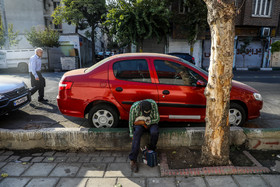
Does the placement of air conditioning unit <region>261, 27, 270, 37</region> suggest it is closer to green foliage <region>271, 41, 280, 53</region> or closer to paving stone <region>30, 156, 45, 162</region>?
green foliage <region>271, 41, 280, 53</region>

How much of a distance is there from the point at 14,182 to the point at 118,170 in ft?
5.01

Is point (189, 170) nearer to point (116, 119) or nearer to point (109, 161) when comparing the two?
point (109, 161)

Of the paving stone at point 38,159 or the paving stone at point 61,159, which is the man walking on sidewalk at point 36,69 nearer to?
the paving stone at point 38,159

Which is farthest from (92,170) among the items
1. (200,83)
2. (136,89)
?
(200,83)

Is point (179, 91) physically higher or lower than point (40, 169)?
higher

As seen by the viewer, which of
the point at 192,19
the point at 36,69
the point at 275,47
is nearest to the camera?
the point at 36,69

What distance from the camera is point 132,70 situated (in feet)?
14.1

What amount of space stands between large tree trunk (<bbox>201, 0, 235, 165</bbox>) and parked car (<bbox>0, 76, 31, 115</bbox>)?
456 centimetres

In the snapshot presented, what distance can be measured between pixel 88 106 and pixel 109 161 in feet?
4.57

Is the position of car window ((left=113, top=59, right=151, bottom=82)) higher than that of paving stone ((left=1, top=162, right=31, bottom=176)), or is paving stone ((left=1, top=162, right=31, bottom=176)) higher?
car window ((left=113, top=59, right=151, bottom=82))

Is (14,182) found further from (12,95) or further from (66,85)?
(12,95)

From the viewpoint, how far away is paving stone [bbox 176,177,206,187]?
2886 millimetres

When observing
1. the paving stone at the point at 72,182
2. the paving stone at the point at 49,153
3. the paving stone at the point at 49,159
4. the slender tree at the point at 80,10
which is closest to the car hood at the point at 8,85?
the paving stone at the point at 49,153

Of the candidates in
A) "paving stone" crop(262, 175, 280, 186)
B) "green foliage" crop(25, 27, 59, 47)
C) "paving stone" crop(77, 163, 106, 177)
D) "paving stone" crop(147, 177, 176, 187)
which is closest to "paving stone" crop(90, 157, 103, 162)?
"paving stone" crop(77, 163, 106, 177)
